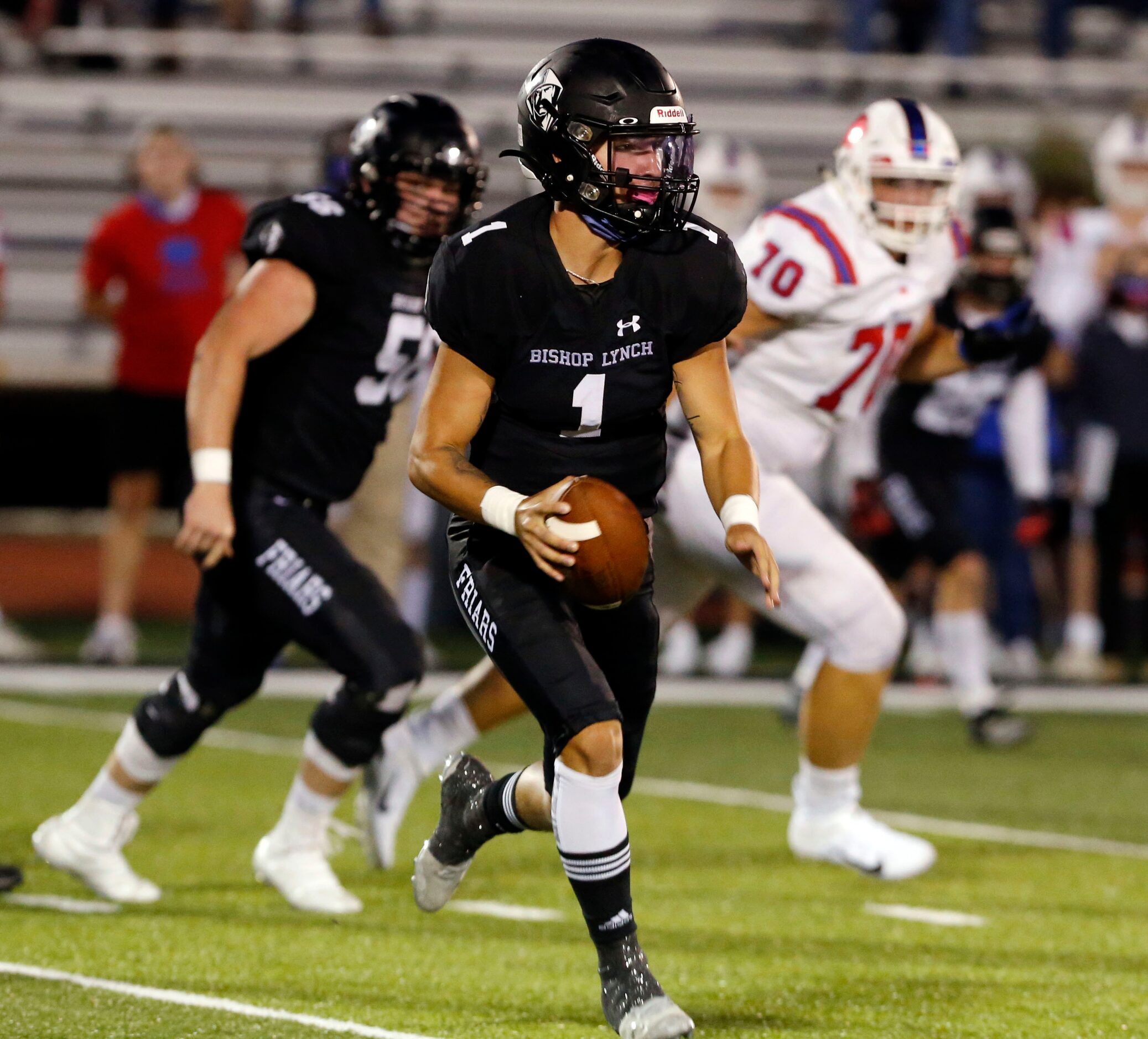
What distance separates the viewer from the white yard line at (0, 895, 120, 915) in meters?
4.65

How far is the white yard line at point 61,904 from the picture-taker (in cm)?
465

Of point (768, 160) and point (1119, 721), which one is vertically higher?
point (768, 160)

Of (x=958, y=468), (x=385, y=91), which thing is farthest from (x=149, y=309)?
(x=385, y=91)

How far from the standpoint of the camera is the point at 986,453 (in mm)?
8984

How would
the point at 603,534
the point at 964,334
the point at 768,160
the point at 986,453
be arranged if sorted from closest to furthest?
the point at 603,534
the point at 964,334
the point at 986,453
the point at 768,160

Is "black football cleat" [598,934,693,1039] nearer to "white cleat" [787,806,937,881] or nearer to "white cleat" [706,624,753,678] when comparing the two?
"white cleat" [787,806,937,881]

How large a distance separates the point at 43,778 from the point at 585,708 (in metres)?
3.31

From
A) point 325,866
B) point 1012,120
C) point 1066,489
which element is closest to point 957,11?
point 1012,120

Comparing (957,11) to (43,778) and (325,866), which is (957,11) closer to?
(43,778)

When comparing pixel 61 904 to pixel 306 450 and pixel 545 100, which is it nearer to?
pixel 306 450

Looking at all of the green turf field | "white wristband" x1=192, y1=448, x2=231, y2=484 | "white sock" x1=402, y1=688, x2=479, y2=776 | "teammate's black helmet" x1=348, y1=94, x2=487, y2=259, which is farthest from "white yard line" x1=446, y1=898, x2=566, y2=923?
"teammate's black helmet" x1=348, y1=94, x2=487, y2=259

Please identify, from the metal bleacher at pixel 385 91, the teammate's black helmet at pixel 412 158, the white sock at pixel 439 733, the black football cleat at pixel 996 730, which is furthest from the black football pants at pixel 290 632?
the metal bleacher at pixel 385 91

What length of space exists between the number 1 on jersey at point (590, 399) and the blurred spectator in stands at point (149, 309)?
5437 mm

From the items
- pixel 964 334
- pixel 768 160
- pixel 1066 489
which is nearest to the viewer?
pixel 964 334
